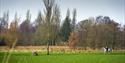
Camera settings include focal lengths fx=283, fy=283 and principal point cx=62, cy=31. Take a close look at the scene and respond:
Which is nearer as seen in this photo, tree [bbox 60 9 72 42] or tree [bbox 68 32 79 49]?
tree [bbox 68 32 79 49]

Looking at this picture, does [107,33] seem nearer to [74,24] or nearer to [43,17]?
[43,17]

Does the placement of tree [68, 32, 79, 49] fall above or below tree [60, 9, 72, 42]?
below

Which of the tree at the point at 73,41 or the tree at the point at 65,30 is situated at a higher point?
the tree at the point at 65,30

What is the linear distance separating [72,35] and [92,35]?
360 cm

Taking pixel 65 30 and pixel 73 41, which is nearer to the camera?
pixel 73 41

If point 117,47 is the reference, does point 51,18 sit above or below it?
above

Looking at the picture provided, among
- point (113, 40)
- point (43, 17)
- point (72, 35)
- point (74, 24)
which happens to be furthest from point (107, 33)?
point (74, 24)

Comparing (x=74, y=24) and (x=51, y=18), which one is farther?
(x=74, y=24)

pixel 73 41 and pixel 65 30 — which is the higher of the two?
pixel 65 30

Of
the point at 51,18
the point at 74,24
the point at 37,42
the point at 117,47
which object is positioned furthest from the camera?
the point at 74,24

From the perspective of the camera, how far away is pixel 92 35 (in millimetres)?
49688

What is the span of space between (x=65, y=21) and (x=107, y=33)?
18.2 meters

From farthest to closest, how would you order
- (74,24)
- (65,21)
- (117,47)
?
1. (74,24)
2. (65,21)
3. (117,47)

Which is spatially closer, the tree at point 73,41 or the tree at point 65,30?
the tree at point 73,41
